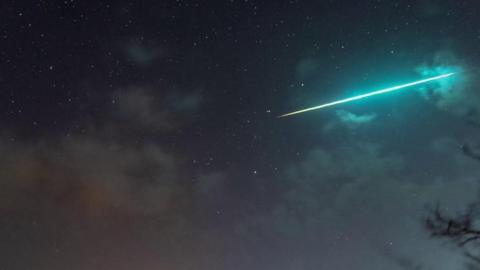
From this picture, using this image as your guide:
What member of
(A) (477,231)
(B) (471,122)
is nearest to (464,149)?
(B) (471,122)

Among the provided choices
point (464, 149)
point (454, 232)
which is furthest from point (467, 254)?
point (464, 149)

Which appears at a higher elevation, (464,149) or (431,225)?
(464,149)

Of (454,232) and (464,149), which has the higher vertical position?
(464,149)

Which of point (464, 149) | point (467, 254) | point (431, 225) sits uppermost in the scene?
point (464, 149)

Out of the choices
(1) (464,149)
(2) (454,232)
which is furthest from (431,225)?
(1) (464,149)

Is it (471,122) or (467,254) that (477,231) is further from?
(471,122)

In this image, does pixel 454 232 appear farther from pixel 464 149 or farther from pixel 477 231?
pixel 464 149

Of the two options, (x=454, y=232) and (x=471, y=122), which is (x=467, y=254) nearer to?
(x=454, y=232)
